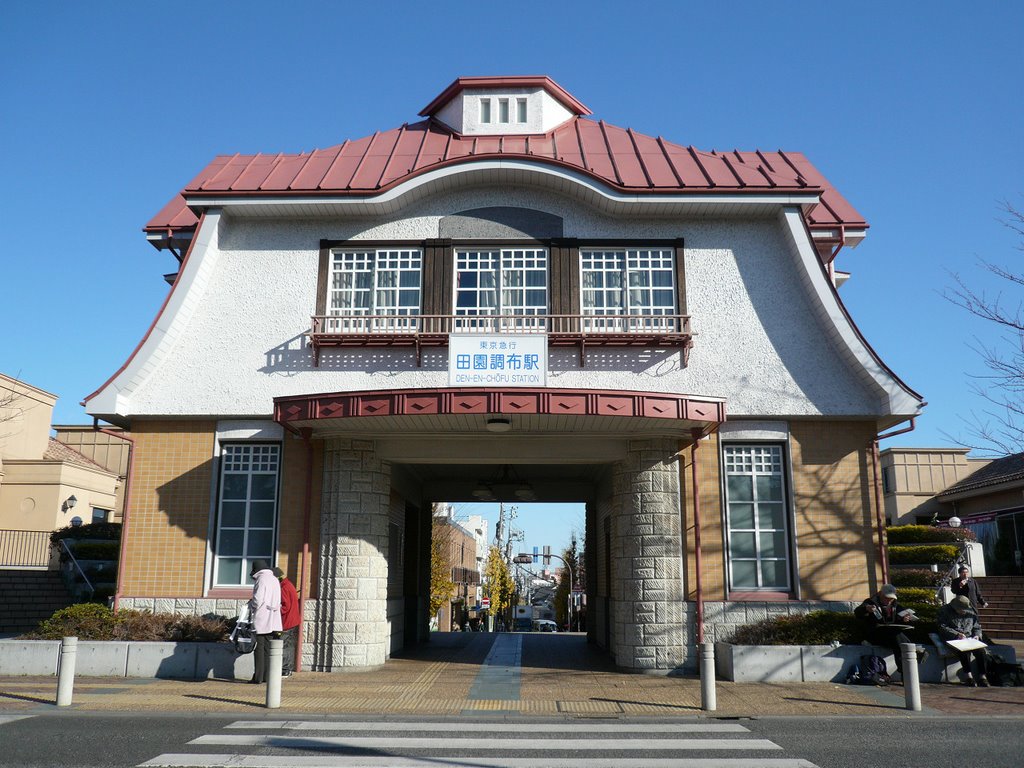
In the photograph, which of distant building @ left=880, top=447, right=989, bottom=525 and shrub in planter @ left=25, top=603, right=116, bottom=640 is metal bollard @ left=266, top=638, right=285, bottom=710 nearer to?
shrub in planter @ left=25, top=603, right=116, bottom=640

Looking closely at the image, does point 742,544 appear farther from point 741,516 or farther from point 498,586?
point 498,586

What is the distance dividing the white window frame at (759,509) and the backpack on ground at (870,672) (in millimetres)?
2080

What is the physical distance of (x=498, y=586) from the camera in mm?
60062

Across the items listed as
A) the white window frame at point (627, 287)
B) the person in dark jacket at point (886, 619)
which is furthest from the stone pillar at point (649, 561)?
the person in dark jacket at point (886, 619)

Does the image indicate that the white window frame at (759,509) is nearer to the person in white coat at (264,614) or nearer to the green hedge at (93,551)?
the person in white coat at (264,614)

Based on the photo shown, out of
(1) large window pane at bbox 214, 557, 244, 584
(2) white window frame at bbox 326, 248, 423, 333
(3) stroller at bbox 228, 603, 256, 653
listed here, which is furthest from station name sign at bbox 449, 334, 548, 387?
(1) large window pane at bbox 214, 557, 244, 584

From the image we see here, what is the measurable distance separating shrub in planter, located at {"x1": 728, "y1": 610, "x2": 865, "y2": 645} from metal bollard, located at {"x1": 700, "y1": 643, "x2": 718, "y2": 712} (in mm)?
3048

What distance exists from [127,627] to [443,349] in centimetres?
689

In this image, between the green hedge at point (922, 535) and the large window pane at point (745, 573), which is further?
the green hedge at point (922, 535)

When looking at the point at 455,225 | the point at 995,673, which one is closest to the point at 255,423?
the point at 455,225

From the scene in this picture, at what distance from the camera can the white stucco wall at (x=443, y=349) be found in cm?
1494

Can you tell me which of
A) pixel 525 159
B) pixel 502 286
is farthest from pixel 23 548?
pixel 525 159

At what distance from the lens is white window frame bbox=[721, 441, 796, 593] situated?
576 inches

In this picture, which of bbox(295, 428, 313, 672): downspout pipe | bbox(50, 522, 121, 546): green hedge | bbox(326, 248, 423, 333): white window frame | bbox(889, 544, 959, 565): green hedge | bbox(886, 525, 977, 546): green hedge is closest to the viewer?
bbox(295, 428, 313, 672): downspout pipe
